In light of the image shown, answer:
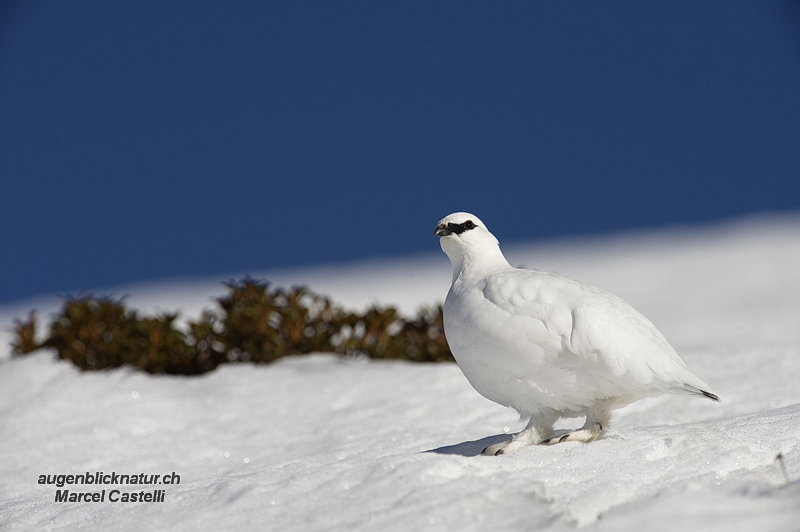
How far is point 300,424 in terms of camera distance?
480 centimetres

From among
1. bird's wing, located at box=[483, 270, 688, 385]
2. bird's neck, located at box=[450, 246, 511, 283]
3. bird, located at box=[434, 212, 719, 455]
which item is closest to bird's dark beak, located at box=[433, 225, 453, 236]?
bird's neck, located at box=[450, 246, 511, 283]

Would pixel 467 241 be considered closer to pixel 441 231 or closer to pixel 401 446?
pixel 441 231

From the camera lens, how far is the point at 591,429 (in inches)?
120

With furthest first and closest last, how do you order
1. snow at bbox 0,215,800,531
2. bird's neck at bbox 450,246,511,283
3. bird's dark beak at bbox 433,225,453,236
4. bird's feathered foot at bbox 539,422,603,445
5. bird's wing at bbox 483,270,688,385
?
bird's dark beak at bbox 433,225,453,236
bird's neck at bbox 450,246,511,283
bird's feathered foot at bbox 539,422,603,445
bird's wing at bbox 483,270,688,385
snow at bbox 0,215,800,531

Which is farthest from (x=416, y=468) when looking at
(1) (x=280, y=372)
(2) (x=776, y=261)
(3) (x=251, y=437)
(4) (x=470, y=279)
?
(2) (x=776, y=261)

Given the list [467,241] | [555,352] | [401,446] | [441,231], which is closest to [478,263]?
[467,241]

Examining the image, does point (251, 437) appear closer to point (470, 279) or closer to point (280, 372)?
point (280, 372)

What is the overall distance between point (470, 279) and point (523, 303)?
1.63ft

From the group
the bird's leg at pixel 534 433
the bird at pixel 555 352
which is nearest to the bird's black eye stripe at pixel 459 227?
the bird at pixel 555 352

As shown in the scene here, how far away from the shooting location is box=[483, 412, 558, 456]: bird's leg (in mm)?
2988

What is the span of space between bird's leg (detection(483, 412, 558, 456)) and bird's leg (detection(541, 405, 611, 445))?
33 millimetres

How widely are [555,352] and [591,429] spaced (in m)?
0.45

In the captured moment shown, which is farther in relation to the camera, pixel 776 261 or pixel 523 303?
pixel 776 261

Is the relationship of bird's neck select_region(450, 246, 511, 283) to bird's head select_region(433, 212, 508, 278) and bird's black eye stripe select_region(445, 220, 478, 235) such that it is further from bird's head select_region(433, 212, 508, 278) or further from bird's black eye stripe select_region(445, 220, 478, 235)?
bird's black eye stripe select_region(445, 220, 478, 235)
